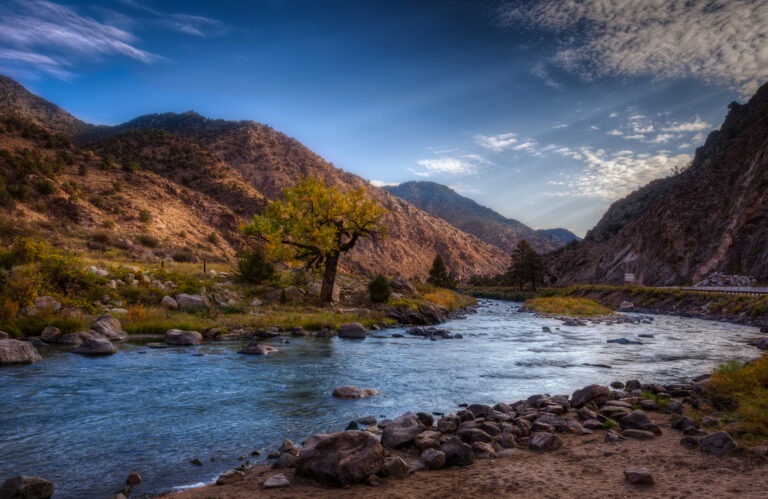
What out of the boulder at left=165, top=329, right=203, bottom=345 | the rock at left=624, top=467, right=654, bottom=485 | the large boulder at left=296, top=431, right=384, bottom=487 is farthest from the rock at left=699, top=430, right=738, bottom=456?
the boulder at left=165, top=329, right=203, bottom=345

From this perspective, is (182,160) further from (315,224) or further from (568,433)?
(568,433)

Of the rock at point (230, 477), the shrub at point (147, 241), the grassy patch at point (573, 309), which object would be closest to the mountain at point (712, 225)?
the grassy patch at point (573, 309)

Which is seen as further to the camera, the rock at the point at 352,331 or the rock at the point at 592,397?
the rock at the point at 352,331

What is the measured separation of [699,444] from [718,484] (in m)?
1.61

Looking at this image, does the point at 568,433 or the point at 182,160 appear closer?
the point at 568,433

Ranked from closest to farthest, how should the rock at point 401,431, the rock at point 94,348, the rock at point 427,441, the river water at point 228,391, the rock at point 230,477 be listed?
1. the rock at point 230,477
2. the river water at point 228,391
3. the rock at point 427,441
4. the rock at point 401,431
5. the rock at point 94,348

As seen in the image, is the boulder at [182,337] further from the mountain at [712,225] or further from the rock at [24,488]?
the mountain at [712,225]

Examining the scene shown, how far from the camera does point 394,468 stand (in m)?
5.13

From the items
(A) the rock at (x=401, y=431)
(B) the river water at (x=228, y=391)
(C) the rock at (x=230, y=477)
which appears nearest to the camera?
(C) the rock at (x=230, y=477)

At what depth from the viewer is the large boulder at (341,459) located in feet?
15.9

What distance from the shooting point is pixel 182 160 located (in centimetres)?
7338

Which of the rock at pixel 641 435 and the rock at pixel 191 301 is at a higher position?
the rock at pixel 641 435

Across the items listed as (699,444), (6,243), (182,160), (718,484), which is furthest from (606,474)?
(182,160)

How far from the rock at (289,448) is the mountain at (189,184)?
20.5 metres
